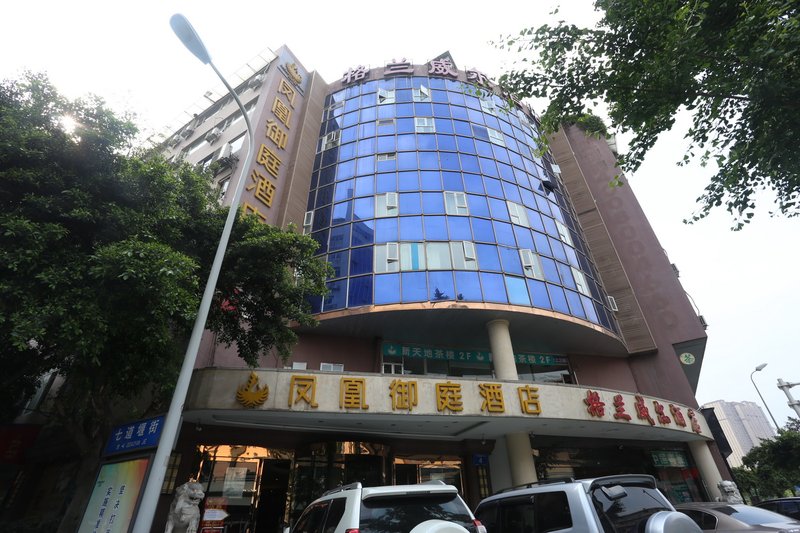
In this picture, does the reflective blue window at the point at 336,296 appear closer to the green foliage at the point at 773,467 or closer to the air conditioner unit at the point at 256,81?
the air conditioner unit at the point at 256,81

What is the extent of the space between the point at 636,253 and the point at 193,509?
23378mm

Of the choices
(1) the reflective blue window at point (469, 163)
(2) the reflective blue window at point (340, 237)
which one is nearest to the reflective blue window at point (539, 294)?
(1) the reflective blue window at point (469, 163)

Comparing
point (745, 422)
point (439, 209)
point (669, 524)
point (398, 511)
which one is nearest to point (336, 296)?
point (439, 209)

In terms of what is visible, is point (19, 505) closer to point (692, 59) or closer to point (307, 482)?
point (307, 482)

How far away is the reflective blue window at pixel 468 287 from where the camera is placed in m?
14.4

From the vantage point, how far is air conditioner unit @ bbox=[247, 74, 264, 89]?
2481 cm

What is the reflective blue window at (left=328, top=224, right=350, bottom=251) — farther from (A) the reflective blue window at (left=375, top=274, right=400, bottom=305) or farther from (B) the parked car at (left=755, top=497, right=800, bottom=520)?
(B) the parked car at (left=755, top=497, right=800, bottom=520)

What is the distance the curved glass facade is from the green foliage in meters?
15.6

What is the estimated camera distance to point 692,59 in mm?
7863

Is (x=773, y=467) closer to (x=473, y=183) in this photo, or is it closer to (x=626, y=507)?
(x=473, y=183)

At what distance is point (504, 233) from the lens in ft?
54.7

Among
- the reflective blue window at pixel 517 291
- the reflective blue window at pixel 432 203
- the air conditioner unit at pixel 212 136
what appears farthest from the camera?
the air conditioner unit at pixel 212 136

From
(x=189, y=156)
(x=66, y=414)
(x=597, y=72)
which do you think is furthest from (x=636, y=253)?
(x=189, y=156)

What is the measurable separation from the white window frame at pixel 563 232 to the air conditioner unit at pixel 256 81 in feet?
65.3
